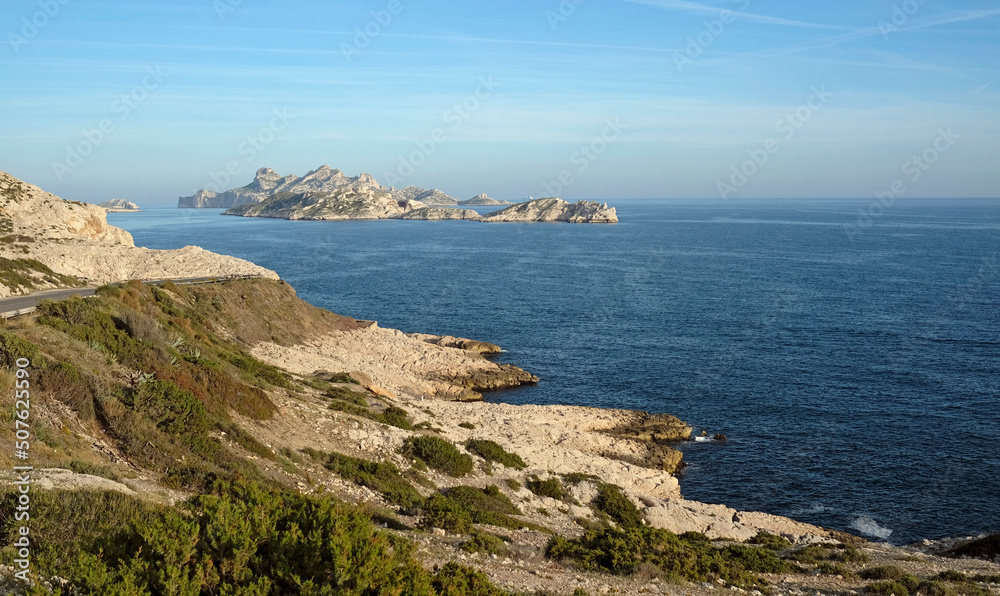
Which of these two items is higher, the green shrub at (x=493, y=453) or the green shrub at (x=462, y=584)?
the green shrub at (x=462, y=584)

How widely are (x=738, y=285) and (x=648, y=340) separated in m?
34.9

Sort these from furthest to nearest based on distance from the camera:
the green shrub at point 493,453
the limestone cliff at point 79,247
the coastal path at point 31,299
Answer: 1. the limestone cliff at point 79,247
2. the coastal path at point 31,299
3. the green shrub at point 493,453

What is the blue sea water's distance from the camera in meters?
32.7

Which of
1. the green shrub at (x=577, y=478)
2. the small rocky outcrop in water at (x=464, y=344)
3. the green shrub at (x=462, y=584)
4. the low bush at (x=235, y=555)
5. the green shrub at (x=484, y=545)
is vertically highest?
the low bush at (x=235, y=555)

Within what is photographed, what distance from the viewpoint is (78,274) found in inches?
Answer: 1978

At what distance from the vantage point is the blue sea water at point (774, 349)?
3269cm

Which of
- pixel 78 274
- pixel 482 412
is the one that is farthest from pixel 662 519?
pixel 78 274

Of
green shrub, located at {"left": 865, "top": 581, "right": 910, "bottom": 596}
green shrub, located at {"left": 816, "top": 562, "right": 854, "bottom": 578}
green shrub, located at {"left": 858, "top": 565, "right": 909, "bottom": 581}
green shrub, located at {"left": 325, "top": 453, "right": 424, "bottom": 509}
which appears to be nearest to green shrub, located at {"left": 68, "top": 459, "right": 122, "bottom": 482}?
green shrub, located at {"left": 325, "top": 453, "right": 424, "bottom": 509}

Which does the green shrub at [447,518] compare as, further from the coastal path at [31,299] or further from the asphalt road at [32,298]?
the asphalt road at [32,298]

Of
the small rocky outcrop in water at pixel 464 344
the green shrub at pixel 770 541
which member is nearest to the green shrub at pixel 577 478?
the green shrub at pixel 770 541

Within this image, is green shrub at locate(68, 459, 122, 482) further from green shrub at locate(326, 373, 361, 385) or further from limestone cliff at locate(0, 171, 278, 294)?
limestone cliff at locate(0, 171, 278, 294)

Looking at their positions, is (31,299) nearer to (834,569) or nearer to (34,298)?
(34,298)

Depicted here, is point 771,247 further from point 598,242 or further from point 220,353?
point 220,353

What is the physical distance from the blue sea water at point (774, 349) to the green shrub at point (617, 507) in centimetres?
831
